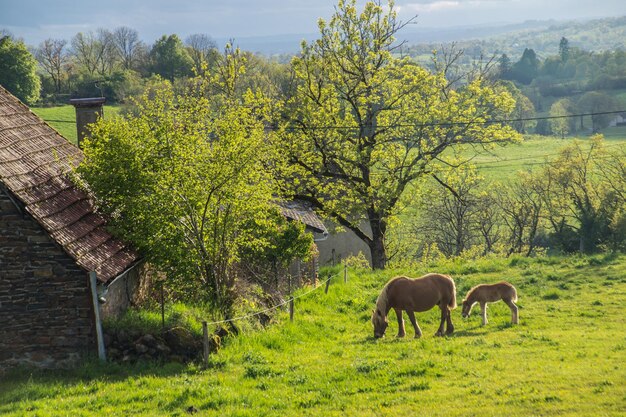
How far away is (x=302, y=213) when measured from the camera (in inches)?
1267

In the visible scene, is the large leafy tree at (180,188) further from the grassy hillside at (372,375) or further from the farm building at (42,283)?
the grassy hillside at (372,375)

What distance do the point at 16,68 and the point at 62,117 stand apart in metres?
6.65

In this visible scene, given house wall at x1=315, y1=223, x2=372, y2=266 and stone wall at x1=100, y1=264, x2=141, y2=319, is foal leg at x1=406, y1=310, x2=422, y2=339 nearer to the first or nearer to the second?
stone wall at x1=100, y1=264, x2=141, y2=319

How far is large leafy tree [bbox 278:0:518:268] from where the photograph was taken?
2919 centimetres

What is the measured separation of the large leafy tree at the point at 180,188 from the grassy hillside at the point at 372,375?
7.85ft

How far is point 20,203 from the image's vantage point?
15.8 metres

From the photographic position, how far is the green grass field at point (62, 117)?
6631 cm

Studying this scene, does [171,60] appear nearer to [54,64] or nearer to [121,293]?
[54,64]

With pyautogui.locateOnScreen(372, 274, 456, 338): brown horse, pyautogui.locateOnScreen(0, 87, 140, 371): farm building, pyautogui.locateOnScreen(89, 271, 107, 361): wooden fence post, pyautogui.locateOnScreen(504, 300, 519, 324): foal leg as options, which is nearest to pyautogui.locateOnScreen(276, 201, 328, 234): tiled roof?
pyautogui.locateOnScreen(372, 274, 456, 338): brown horse

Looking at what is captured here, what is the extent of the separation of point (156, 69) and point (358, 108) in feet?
221

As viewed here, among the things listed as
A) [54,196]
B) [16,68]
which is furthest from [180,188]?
[16,68]

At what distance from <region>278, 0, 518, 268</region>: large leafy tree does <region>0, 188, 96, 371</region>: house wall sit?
14141mm

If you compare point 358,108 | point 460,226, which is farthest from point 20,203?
point 460,226

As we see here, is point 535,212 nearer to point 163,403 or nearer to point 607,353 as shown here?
point 607,353
